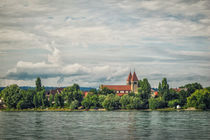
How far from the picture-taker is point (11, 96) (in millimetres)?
158250

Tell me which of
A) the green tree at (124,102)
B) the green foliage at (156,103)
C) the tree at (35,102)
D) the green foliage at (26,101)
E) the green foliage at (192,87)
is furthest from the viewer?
the green foliage at (192,87)

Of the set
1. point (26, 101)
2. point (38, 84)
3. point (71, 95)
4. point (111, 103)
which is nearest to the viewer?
point (111, 103)

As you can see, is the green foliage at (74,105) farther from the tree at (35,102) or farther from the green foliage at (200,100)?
the green foliage at (200,100)

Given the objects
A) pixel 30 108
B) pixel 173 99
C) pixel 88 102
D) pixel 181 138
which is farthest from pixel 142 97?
pixel 181 138

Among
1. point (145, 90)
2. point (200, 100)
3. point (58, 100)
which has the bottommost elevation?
point (200, 100)

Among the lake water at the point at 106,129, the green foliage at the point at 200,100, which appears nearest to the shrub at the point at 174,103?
the green foliage at the point at 200,100

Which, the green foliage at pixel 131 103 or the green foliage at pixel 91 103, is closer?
the green foliage at pixel 131 103

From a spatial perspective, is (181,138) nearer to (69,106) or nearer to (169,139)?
(169,139)

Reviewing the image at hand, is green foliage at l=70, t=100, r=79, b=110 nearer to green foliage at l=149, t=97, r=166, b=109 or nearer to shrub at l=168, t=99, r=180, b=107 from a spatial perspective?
green foliage at l=149, t=97, r=166, b=109

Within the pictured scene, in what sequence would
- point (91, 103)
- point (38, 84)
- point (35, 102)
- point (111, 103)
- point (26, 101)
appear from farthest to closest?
point (38, 84) → point (35, 102) → point (91, 103) → point (26, 101) → point (111, 103)

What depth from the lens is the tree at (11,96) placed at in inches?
6196

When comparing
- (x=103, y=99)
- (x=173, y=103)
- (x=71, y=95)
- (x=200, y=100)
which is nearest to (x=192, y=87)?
(x=173, y=103)

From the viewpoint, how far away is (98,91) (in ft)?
609

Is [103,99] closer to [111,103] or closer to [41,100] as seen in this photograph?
[111,103]
